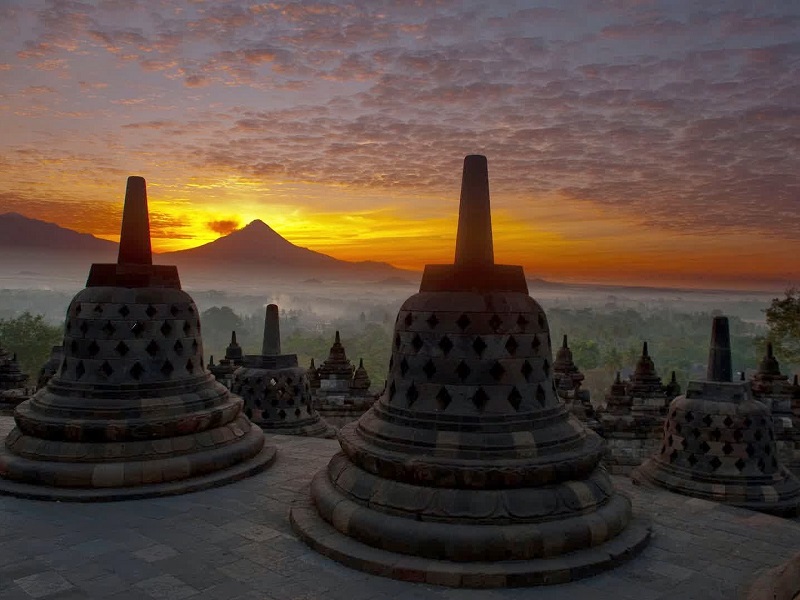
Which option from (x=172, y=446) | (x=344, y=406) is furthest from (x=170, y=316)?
(x=344, y=406)

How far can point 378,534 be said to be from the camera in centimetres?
614

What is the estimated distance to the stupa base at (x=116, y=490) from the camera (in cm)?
784

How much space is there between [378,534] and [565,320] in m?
153

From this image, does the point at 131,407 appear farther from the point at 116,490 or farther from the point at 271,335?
the point at 271,335

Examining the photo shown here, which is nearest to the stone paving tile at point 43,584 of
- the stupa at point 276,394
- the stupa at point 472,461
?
the stupa at point 472,461

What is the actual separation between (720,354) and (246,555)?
395 inches

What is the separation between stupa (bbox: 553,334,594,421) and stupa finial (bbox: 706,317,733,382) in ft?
14.7

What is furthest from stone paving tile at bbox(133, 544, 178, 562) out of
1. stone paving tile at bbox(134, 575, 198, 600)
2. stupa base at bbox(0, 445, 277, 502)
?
stupa base at bbox(0, 445, 277, 502)

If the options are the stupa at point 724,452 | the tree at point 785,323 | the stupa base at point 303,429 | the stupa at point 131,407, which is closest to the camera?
the stupa at point 131,407

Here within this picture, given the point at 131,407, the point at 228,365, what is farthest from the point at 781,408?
the point at 131,407

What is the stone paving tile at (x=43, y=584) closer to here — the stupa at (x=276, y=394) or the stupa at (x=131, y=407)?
the stupa at (x=131, y=407)

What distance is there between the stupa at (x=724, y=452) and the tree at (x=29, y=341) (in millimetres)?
61507

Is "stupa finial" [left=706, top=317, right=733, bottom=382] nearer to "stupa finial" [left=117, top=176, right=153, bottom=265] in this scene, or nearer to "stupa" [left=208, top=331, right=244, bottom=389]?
"stupa finial" [left=117, top=176, right=153, bottom=265]

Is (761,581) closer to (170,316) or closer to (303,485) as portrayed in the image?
(303,485)
